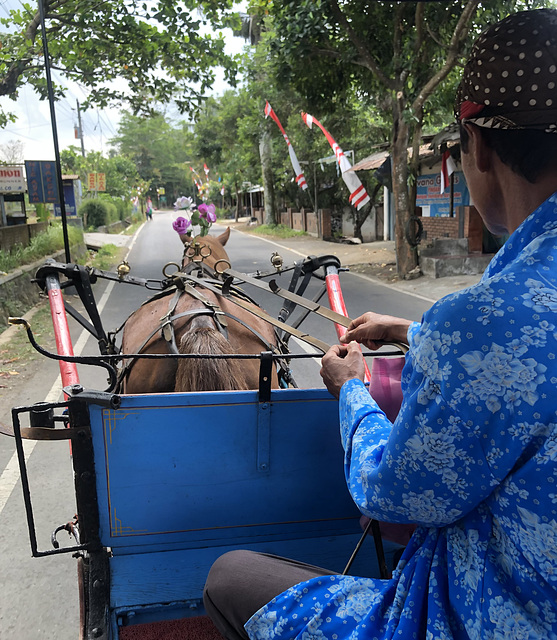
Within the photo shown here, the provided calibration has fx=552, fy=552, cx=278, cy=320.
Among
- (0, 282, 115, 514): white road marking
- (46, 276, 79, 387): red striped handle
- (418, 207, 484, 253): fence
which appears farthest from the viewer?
(418, 207, 484, 253): fence

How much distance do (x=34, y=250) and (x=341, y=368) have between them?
1150 cm

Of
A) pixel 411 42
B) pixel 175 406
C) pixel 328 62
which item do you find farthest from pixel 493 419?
pixel 328 62

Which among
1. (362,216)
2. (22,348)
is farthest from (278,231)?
(22,348)

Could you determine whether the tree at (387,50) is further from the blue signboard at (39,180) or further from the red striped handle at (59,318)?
the red striped handle at (59,318)

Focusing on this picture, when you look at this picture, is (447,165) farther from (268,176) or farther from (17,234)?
→ (268,176)

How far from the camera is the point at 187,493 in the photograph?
5.71ft

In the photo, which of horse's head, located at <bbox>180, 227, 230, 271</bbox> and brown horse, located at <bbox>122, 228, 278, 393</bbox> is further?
horse's head, located at <bbox>180, 227, 230, 271</bbox>

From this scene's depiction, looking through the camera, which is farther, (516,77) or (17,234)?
(17,234)

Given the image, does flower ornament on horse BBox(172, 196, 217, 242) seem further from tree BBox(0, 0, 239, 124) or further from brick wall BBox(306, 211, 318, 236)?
brick wall BBox(306, 211, 318, 236)

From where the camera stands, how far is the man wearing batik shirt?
836mm

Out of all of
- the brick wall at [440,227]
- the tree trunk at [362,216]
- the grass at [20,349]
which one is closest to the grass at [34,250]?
the grass at [20,349]

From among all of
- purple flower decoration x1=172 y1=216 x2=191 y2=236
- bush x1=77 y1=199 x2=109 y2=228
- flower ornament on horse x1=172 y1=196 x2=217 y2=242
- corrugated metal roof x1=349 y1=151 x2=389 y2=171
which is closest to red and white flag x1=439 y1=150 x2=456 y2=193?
corrugated metal roof x1=349 y1=151 x2=389 y2=171

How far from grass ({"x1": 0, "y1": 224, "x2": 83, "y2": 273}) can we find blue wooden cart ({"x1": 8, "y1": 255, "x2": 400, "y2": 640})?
8.68 meters

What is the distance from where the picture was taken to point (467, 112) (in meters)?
1.03
